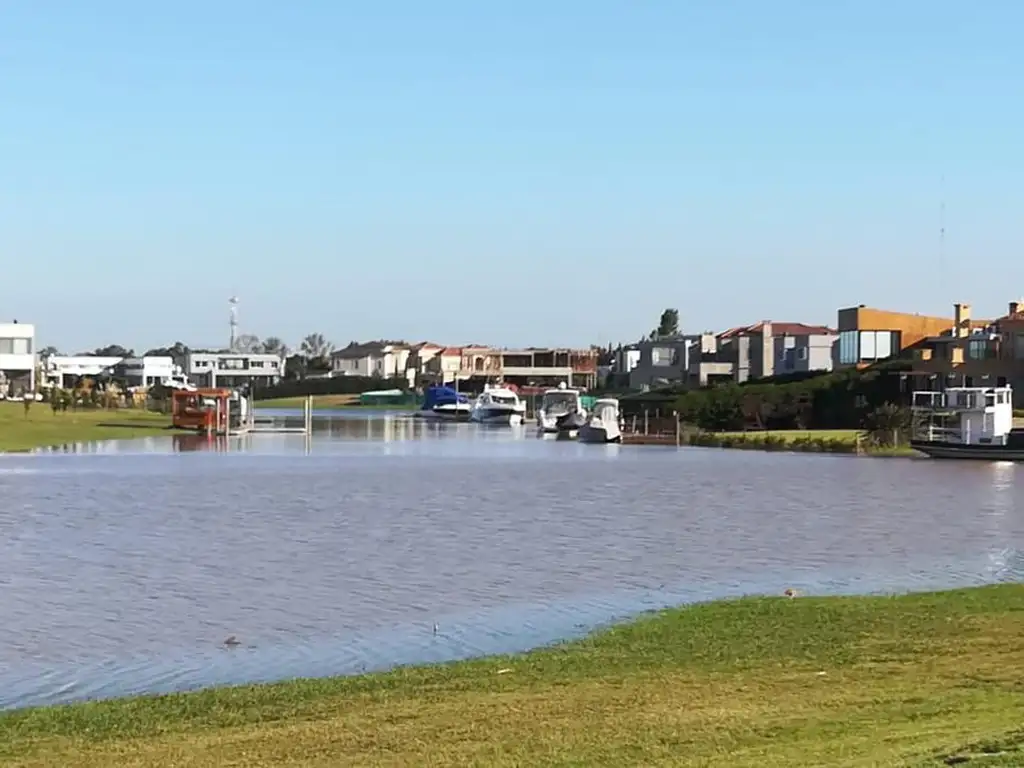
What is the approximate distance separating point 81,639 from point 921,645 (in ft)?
35.6

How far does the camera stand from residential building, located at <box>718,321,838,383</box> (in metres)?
145

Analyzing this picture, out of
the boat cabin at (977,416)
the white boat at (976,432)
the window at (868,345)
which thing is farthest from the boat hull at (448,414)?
the white boat at (976,432)

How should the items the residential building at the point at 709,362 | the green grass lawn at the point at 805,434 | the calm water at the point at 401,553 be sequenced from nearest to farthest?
1. the calm water at the point at 401,553
2. the green grass lawn at the point at 805,434
3. the residential building at the point at 709,362

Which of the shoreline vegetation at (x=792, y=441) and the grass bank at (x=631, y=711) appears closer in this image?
the grass bank at (x=631, y=711)

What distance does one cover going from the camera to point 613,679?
16.9 m

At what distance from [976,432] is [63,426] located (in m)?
51.2

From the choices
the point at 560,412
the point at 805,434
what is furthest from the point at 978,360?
the point at 560,412

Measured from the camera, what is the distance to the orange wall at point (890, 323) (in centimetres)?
11669

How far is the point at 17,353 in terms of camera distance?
142750 millimetres

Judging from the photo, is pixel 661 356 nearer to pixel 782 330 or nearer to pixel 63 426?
pixel 782 330

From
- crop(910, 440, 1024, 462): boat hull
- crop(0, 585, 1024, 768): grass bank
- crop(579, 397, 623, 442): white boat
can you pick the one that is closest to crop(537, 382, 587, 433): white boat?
crop(579, 397, 623, 442): white boat

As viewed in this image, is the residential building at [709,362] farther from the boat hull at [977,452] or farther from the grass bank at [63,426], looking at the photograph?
the boat hull at [977,452]

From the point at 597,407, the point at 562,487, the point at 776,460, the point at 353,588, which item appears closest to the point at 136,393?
the point at 597,407

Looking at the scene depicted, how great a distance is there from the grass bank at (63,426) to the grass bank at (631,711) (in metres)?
62.5
